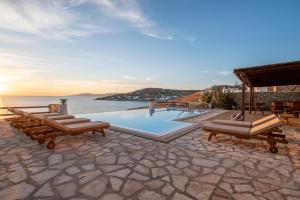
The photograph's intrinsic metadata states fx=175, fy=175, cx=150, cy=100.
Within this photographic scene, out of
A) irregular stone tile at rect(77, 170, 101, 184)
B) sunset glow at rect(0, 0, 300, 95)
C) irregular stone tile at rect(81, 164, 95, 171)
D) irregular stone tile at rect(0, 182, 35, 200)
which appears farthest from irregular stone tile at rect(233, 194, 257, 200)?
sunset glow at rect(0, 0, 300, 95)

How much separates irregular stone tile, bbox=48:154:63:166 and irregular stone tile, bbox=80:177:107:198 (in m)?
1.27

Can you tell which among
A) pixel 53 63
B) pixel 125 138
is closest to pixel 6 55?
pixel 53 63

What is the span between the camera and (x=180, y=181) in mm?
2900

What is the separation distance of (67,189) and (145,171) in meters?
1.31

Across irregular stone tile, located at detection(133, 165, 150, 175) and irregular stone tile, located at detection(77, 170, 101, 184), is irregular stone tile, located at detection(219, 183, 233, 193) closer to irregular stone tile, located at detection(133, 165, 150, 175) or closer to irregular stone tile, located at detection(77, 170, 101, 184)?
irregular stone tile, located at detection(133, 165, 150, 175)

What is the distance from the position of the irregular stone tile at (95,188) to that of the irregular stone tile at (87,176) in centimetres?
12

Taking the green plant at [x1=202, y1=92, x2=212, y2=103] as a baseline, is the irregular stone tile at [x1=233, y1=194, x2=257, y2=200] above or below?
below

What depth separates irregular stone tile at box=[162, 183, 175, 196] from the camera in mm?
2550

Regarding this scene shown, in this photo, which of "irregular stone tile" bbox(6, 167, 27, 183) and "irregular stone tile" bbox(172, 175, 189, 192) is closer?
"irregular stone tile" bbox(172, 175, 189, 192)

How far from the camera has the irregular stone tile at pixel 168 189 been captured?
2550 millimetres

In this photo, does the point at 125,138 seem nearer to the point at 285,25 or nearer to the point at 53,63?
the point at 53,63

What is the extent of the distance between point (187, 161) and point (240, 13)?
9.85 m

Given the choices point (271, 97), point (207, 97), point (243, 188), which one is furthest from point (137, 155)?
point (271, 97)

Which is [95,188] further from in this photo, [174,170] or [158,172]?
[174,170]
